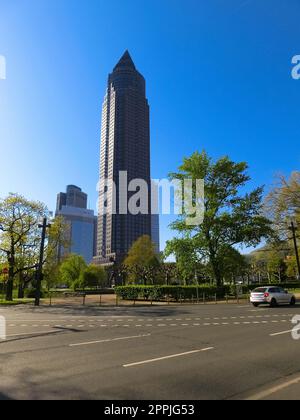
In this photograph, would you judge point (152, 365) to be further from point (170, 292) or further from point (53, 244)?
point (53, 244)

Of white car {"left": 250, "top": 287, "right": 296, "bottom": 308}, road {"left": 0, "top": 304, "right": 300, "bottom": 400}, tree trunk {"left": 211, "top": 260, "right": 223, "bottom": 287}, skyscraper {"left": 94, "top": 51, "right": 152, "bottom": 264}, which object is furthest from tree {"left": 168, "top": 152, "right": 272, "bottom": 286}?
skyscraper {"left": 94, "top": 51, "right": 152, "bottom": 264}

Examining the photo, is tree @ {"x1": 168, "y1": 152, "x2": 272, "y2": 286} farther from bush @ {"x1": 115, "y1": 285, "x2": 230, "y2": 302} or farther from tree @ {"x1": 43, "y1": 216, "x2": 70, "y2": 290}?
tree @ {"x1": 43, "y1": 216, "x2": 70, "y2": 290}

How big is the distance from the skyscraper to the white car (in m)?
142

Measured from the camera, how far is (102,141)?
7328 inches

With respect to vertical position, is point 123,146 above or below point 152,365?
above

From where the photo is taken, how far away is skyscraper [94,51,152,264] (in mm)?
170625

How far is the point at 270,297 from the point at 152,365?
19.5 m

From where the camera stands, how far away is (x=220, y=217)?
1512 inches

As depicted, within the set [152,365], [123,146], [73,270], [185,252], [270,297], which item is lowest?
[152,365]

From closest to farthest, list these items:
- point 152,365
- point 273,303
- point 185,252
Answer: point 152,365, point 273,303, point 185,252

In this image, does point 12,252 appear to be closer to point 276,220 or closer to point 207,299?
point 207,299

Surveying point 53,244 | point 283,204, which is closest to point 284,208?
point 283,204
